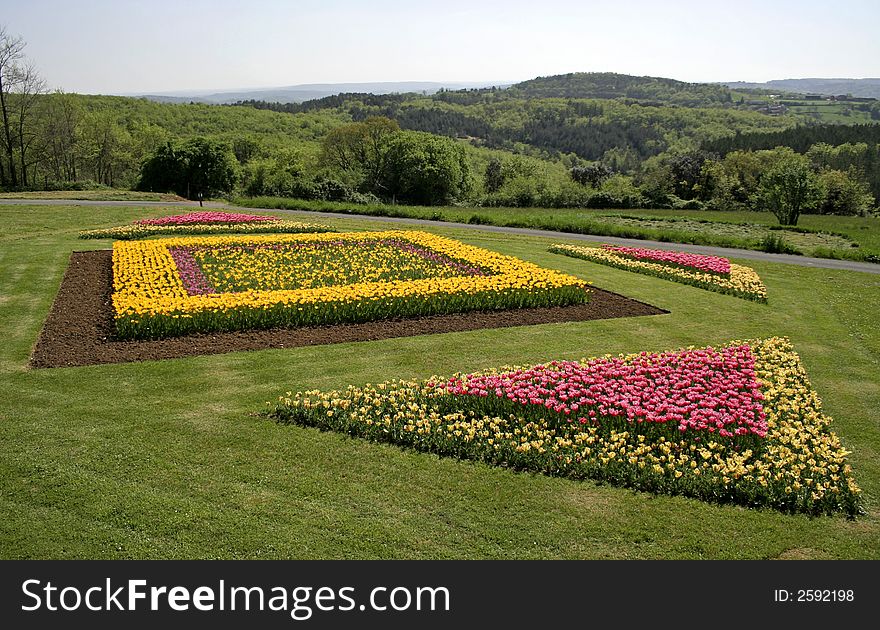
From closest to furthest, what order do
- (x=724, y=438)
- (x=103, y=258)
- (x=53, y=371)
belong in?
(x=724, y=438) < (x=53, y=371) < (x=103, y=258)

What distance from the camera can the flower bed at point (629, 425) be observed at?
24.0 ft

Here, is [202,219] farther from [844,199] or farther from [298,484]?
[844,199]

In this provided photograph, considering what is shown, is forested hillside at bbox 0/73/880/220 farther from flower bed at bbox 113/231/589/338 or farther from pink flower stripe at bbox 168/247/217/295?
pink flower stripe at bbox 168/247/217/295

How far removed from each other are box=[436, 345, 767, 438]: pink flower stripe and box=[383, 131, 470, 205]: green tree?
50930 millimetres

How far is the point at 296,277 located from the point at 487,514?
477 inches

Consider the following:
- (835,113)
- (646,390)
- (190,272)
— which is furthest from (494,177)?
(835,113)

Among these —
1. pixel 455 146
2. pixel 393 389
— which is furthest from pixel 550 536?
pixel 455 146

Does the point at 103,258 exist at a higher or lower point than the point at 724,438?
higher

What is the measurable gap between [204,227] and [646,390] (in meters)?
21.4

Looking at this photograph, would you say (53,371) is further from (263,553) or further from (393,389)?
(263,553)

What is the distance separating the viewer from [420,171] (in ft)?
199

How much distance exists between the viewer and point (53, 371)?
10.5 m

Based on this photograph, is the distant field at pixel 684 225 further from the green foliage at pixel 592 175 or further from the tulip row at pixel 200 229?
the green foliage at pixel 592 175

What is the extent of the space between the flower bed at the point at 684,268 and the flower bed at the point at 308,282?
14.5ft
